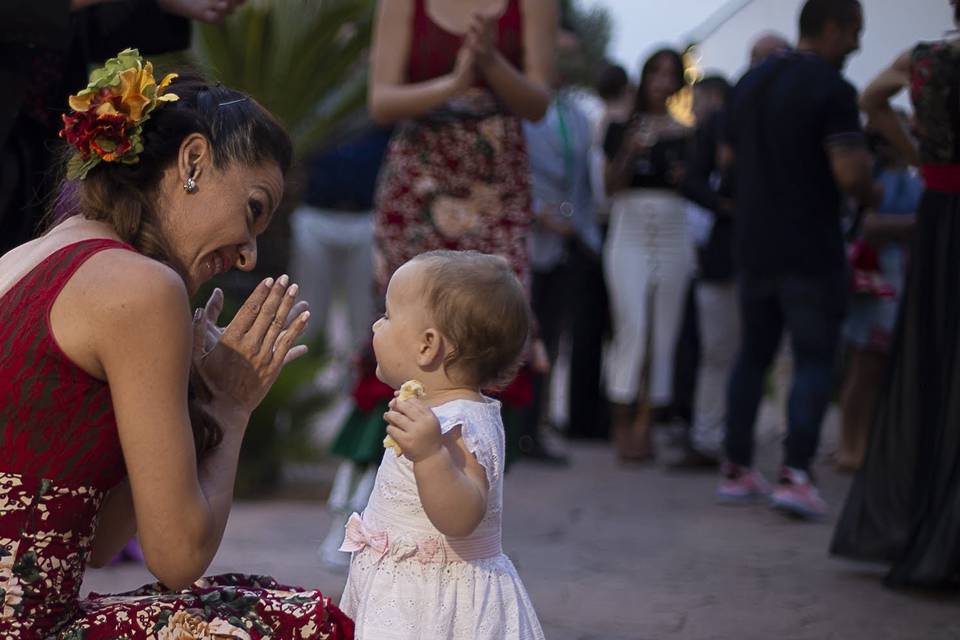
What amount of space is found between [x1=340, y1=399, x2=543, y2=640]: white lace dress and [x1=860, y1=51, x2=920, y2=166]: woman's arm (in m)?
2.55

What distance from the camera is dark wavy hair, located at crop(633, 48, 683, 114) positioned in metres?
7.41

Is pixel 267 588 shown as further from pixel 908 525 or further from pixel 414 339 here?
pixel 908 525

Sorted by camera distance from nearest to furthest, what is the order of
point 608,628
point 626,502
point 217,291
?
point 217,291, point 608,628, point 626,502

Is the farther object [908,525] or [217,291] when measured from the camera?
[908,525]

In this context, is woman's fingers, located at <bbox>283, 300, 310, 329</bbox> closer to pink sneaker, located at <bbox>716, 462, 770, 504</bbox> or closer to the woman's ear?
the woman's ear

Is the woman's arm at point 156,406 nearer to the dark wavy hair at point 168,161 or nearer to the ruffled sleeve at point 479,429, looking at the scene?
the dark wavy hair at point 168,161

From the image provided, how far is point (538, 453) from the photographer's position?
7.61m

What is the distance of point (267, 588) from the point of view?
8.25ft

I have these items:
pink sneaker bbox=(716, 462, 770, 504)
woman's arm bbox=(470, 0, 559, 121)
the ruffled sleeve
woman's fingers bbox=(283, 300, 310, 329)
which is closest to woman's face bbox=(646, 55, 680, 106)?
pink sneaker bbox=(716, 462, 770, 504)

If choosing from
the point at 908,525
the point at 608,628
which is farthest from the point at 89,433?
the point at 908,525

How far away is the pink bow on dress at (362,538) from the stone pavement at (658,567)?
1.22 m

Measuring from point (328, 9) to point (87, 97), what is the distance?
621 centimetres

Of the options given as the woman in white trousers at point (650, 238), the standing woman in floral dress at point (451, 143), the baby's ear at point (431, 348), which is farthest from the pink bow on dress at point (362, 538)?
the woman in white trousers at point (650, 238)

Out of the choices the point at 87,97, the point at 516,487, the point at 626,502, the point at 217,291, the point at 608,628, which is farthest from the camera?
the point at 516,487
